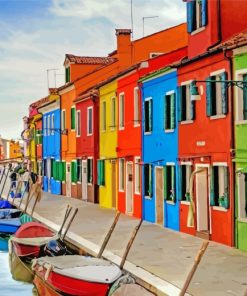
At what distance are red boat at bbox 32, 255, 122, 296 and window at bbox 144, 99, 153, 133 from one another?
9.20 metres

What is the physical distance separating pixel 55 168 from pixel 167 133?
72.9 ft

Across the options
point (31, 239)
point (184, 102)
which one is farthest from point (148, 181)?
point (31, 239)

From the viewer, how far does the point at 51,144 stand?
144 feet

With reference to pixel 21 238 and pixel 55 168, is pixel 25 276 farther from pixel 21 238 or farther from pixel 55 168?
pixel 55 168

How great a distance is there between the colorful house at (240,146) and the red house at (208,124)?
25 centimetres

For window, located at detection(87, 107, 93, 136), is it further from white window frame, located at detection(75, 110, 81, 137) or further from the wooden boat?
the wooden boat

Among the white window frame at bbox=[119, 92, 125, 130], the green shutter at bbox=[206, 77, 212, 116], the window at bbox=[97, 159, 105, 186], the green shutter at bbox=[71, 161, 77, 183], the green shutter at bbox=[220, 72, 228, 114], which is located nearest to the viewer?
the green shutter at bbox=[220, 72, 228, 114]

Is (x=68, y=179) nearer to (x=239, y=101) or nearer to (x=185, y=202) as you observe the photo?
(x=185, y=202)

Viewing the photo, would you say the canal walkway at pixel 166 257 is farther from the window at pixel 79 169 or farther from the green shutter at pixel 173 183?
the window at pixel 79 169

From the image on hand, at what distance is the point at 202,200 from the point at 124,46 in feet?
50.6

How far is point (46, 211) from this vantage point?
28.7 m

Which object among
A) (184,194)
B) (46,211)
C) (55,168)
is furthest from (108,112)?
(55,168)

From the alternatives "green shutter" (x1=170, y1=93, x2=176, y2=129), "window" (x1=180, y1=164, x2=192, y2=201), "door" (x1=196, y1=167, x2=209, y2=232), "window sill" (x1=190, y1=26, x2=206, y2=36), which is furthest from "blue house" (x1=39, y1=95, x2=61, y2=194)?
"door" (x1=196, y1=167, x2=209, y2=232)

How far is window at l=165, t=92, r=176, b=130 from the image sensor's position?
20469 mm
